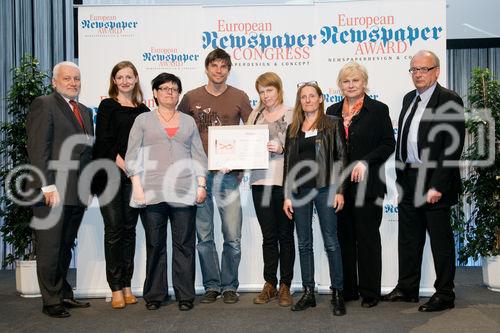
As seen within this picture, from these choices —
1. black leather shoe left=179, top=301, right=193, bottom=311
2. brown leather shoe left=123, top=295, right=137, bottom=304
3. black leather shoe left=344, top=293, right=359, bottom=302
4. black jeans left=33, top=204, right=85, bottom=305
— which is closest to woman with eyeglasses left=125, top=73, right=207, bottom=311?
black leather shoe left=179, top=301, right=193, bottom=311

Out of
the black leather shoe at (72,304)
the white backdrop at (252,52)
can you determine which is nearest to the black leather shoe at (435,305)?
the white backdrop at (252,52)

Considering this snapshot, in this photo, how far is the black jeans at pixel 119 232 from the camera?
3.77 m

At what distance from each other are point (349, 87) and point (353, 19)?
2.84 feet

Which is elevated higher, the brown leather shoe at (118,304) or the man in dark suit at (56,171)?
the man in dark suit at (56,171)

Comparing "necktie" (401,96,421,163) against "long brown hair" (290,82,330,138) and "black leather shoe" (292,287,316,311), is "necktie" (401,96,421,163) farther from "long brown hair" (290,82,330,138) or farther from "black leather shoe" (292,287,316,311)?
"black leather shoe" (292,287,316,311)

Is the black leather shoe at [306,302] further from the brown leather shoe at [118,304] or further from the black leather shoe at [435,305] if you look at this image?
the brown leather shoe at [118,304]

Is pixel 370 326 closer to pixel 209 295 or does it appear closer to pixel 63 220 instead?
pixel 209 295

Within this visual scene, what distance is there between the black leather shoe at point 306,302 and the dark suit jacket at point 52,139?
5.48ft

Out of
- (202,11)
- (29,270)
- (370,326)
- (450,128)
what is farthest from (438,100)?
(29,270)

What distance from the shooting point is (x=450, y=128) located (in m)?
3.69

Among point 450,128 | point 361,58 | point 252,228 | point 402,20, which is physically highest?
point 402,20

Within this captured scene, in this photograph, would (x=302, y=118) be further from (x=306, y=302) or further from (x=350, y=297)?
(x=350, y=297)

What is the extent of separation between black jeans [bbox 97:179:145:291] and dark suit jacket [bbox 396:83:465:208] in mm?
2080

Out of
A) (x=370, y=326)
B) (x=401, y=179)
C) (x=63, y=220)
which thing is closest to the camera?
(x=370, y=326)
